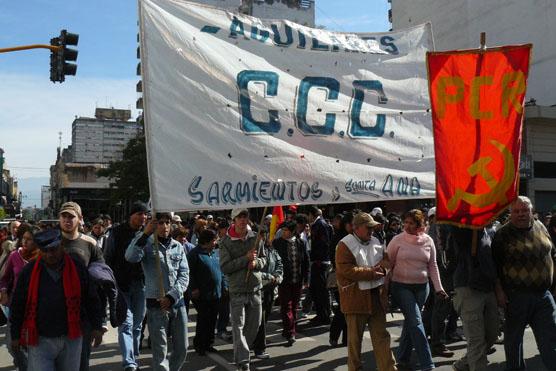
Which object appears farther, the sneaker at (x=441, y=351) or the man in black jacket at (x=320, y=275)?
the man in black jacket at (x=320, y=275)

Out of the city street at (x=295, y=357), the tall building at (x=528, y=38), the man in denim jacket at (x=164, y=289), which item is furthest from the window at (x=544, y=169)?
the man in denim jacket at (x=164, y=289)

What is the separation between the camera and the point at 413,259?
6.76m

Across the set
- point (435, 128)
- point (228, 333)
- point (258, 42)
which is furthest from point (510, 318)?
point (228, 333)

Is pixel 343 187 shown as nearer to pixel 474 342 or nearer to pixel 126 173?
pixel 474 342

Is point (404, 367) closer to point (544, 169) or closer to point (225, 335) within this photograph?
point (225, 335)

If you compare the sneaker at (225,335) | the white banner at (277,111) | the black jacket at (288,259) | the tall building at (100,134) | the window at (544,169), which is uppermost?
the tall building at (100,134)

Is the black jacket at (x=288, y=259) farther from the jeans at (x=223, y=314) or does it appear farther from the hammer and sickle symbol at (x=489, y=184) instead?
the hammer and sickle symbol at (x=489, y=184)

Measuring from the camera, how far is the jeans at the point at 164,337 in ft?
19.1

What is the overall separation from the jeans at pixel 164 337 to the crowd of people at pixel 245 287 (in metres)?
0.01

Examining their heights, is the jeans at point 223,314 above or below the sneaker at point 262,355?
above

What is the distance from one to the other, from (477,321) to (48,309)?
3794 millimetres

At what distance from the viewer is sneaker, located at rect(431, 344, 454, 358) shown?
759 cm

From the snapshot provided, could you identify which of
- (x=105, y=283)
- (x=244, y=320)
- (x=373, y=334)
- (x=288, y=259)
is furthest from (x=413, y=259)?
(x=105, y=283)

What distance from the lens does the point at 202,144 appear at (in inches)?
191
